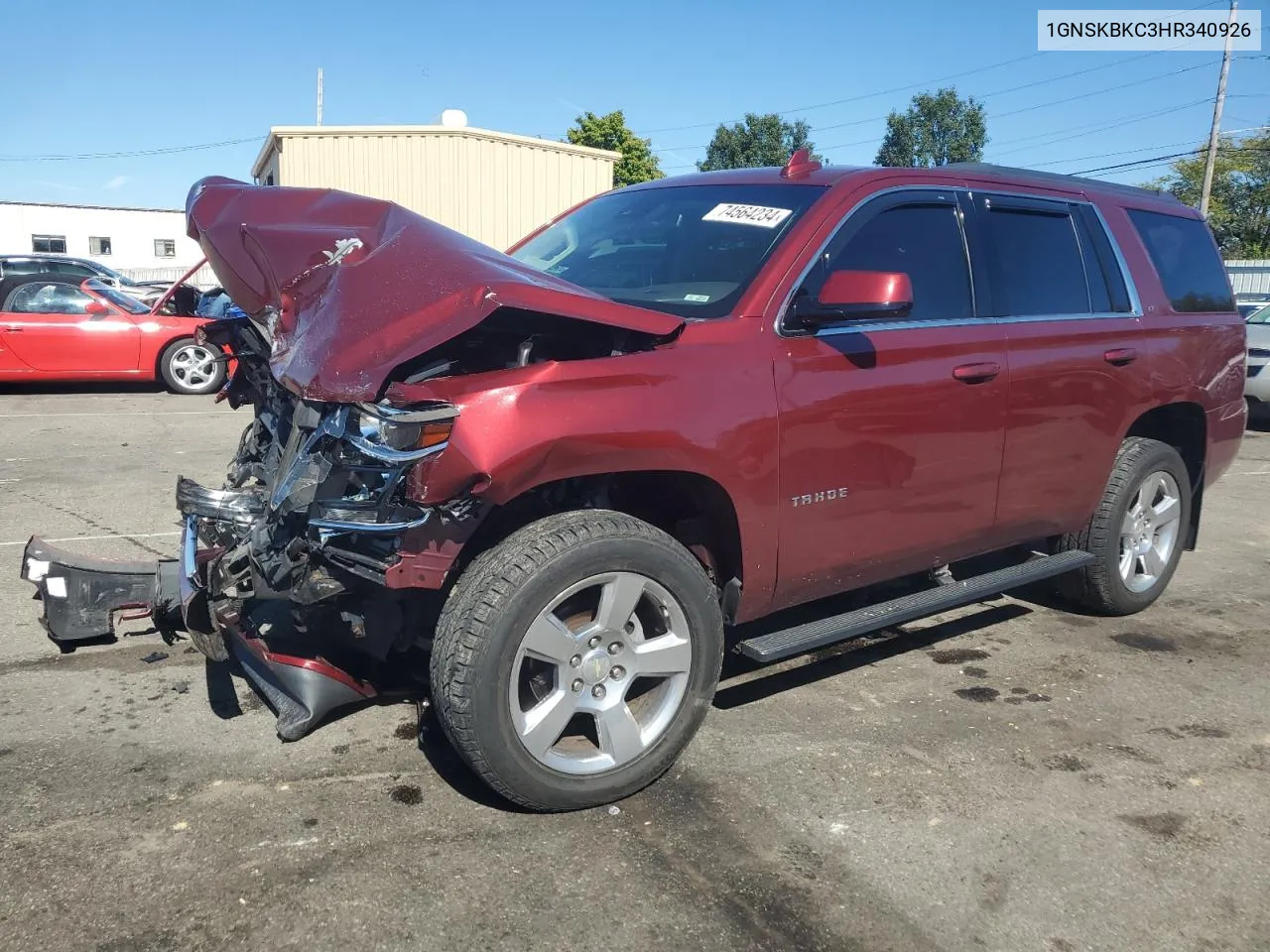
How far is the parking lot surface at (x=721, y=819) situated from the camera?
2625 mm

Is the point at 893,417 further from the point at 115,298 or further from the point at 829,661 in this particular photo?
the point at 115,298

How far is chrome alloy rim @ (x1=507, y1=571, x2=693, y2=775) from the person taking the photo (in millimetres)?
3006

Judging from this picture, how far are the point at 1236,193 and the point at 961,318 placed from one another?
56.5m

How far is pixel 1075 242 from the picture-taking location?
4.65 meters

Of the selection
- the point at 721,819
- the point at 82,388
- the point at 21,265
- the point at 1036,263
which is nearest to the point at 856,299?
the point at 1036,263

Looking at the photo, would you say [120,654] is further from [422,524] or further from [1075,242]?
[1075,242]


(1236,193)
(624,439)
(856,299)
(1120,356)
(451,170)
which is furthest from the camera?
(1236,193)

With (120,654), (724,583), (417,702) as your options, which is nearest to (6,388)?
(120,654)

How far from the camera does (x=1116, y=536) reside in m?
4.87

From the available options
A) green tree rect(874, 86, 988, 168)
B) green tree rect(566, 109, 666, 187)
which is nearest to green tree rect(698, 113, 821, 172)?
green tree rect(874, 86, 988, 168)

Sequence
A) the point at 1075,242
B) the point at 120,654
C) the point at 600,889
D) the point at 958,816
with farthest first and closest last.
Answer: the point at 1075,242, the point at 120,654, the point at 958,816, the point at 600,889

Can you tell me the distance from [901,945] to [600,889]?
30.5 inches

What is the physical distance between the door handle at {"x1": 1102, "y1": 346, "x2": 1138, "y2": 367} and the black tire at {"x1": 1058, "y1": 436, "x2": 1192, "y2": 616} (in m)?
0.44

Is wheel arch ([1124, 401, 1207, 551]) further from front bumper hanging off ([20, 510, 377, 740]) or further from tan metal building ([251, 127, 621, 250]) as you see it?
tan metal building ([251, 127, 621, 250])
